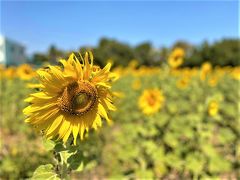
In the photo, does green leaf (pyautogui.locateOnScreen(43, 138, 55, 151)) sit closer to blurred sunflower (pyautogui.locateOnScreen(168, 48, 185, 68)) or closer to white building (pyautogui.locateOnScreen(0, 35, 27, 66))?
blurred sunflower (pyautogui.locateOnScreen(168, 48, 185, 68))

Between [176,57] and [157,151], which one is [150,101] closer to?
[157,151]

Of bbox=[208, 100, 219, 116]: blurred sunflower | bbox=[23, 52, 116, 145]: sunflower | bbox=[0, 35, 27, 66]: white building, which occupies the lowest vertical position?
bbox=[208, 100, 219, 116]: blurred sunflower

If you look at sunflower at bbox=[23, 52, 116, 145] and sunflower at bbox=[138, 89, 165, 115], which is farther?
sunflower at bbox=[138, 89, 165, 115]

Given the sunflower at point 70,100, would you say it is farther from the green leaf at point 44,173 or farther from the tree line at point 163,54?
the tree line at point 163,54

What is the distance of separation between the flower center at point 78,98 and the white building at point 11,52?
3805cm

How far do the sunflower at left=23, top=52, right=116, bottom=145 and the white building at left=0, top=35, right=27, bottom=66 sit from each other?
38054 millimetres

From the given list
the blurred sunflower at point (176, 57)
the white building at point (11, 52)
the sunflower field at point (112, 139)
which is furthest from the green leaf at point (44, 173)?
the white building at point (11, 52)

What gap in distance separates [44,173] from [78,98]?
372mm

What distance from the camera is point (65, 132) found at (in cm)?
183

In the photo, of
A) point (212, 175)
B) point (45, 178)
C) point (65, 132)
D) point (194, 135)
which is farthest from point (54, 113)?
point (194, 135)

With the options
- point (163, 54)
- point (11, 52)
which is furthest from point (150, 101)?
point (11, 52)

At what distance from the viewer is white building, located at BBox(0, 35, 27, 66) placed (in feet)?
137

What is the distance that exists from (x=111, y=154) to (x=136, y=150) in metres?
0.49

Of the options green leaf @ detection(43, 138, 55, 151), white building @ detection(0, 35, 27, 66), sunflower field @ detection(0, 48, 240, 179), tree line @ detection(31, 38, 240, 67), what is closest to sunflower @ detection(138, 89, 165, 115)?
sunflower field @ detection(0, 48, 240, 179)
